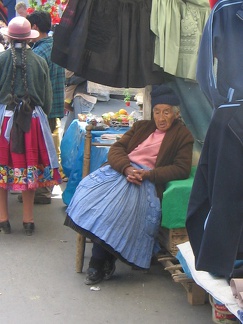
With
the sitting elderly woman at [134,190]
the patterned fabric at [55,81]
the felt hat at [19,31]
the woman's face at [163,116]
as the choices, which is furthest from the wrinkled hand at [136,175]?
the patterned fabric at [55,81]

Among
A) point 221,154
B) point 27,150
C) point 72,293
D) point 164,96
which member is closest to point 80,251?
point 72,293

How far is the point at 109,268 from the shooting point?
479 cm

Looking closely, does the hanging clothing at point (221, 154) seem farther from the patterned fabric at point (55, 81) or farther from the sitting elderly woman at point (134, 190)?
the patterned fabric at point (55, 81)

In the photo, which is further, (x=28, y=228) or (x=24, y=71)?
(x=28, y=228)

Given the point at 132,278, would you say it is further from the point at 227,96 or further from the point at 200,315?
the point at 227,96

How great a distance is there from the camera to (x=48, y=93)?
5891 mm

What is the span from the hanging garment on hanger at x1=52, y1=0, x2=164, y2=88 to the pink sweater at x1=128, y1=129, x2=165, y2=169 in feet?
1.35

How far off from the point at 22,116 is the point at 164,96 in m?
1.46

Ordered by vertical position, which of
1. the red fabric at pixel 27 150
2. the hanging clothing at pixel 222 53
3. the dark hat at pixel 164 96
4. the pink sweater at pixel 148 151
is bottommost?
the red fabric at pixel 27 150

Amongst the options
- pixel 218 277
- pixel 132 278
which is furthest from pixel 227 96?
pixel 132 278

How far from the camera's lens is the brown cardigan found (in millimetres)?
4582

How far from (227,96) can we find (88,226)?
184 centimetres

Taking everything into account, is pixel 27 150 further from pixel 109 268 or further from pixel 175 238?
pixel 175 238

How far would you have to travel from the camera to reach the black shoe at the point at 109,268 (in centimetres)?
478
